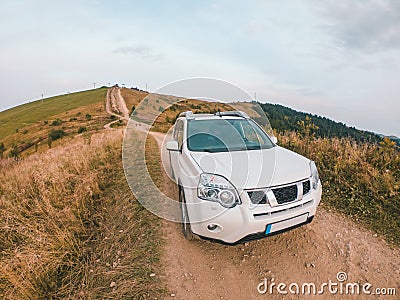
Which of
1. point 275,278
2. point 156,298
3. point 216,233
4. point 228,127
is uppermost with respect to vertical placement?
point 228,127

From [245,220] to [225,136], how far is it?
183 centimetres

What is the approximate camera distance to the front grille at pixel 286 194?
8.95 feet

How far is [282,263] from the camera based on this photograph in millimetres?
3031

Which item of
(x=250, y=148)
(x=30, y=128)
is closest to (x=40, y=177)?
(x=250, y=148)

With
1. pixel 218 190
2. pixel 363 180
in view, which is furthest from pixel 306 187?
pixel 363 180

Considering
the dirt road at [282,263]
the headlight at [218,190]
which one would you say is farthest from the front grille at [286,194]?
the dirt road at [282,263]

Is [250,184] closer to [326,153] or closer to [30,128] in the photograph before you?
[326,153]

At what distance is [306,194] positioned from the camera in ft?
9.64

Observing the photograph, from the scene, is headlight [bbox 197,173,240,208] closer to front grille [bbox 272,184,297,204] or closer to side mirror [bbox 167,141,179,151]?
front grille [bbox 272,184,297,204]

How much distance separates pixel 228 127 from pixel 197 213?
2.01 meters

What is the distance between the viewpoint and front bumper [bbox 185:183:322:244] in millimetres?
2625

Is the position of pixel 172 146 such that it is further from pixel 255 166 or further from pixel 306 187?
pixel 306 187

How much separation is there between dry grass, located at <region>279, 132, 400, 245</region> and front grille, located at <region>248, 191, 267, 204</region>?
2.18m

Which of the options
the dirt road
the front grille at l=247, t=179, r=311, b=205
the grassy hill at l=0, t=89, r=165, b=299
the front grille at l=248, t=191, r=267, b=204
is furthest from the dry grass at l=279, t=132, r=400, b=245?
the grassy hill at l=0, t=89, r=165, b=299
